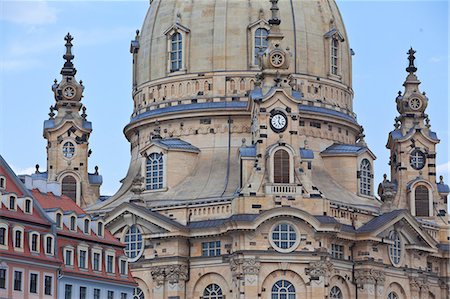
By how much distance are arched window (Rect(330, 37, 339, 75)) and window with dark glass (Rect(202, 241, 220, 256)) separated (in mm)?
20155

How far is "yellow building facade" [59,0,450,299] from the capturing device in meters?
131

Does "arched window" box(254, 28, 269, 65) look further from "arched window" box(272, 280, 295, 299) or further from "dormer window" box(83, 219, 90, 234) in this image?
"dormer window" box(83, 219, 90, 234)

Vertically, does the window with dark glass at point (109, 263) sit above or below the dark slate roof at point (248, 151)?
below

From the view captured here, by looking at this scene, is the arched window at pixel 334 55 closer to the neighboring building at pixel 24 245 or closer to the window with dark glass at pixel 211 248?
the window with dark glass at pixel 211 248

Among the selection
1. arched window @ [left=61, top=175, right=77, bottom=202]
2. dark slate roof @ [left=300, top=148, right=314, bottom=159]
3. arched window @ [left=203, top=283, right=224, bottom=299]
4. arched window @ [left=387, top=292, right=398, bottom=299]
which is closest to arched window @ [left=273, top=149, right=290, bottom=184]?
dark slate roof @ [left=300, top=148, right=314, bottom=159]

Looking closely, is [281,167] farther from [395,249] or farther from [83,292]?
[83,292]

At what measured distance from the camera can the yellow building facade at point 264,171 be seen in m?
131

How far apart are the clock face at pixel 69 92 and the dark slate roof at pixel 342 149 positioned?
795 inches

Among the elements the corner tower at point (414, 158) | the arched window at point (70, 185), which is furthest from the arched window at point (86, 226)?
the corner tower at point (414, 158)

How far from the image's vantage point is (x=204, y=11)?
5709 inches

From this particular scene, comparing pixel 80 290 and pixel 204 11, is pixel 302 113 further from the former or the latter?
pixel 80 290

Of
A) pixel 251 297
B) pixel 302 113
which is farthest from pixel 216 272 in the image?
pixel 302 113

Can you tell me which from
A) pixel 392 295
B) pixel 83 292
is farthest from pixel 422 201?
pixel 83 292

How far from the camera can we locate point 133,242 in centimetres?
13550
